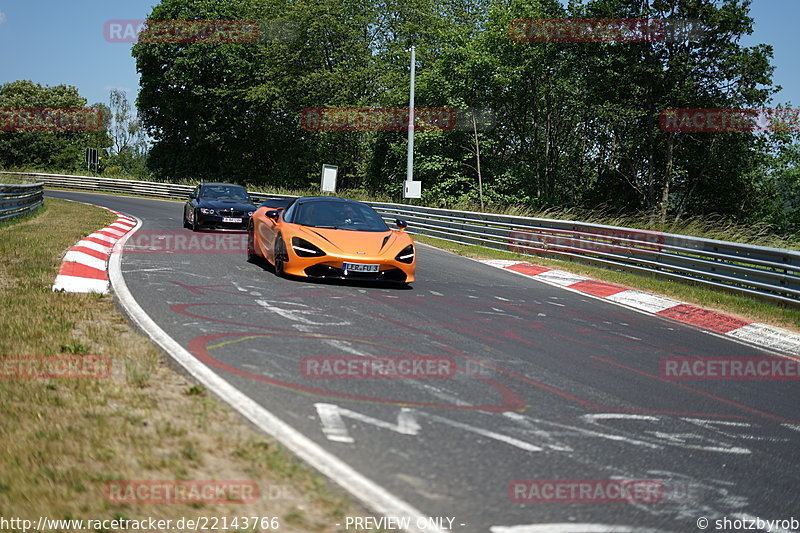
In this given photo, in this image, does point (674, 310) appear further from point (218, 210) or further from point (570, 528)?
point (218, 210)

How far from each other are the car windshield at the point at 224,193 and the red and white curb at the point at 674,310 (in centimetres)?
794

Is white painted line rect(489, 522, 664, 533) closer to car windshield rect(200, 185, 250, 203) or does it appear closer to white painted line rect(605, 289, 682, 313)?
white painted line rect(605, 289, 682, 313)

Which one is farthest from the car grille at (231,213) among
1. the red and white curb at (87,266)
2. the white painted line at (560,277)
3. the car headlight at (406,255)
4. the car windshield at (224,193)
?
the car headlight at (406,255)

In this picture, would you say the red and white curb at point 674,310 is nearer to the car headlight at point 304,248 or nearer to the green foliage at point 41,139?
the car headlight at point 304,248

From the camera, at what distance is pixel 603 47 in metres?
38.5

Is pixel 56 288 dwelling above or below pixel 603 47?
below

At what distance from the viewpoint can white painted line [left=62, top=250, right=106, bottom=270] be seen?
10594 millimetres

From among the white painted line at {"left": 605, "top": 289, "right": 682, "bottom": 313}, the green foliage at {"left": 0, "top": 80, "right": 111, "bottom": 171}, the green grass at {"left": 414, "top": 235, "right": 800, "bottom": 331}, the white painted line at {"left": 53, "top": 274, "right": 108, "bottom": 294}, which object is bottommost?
the white painted line at {"left": 605, "top": 289, "right": 682, "bottom": 313}

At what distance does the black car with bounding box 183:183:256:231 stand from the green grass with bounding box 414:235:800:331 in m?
5.86

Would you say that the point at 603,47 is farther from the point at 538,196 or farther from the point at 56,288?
the point at 56,288

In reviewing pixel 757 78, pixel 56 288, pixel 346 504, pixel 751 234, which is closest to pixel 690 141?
pixel 757 78

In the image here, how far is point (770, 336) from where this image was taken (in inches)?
393

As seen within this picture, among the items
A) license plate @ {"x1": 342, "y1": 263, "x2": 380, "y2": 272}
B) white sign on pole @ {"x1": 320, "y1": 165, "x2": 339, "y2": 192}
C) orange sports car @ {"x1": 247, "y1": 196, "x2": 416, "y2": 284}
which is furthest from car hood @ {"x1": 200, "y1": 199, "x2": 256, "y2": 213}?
white sign on pole @ {"x1": 320, "y1": 165, "x2": 339, "y2": 192}

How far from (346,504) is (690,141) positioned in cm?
3954
